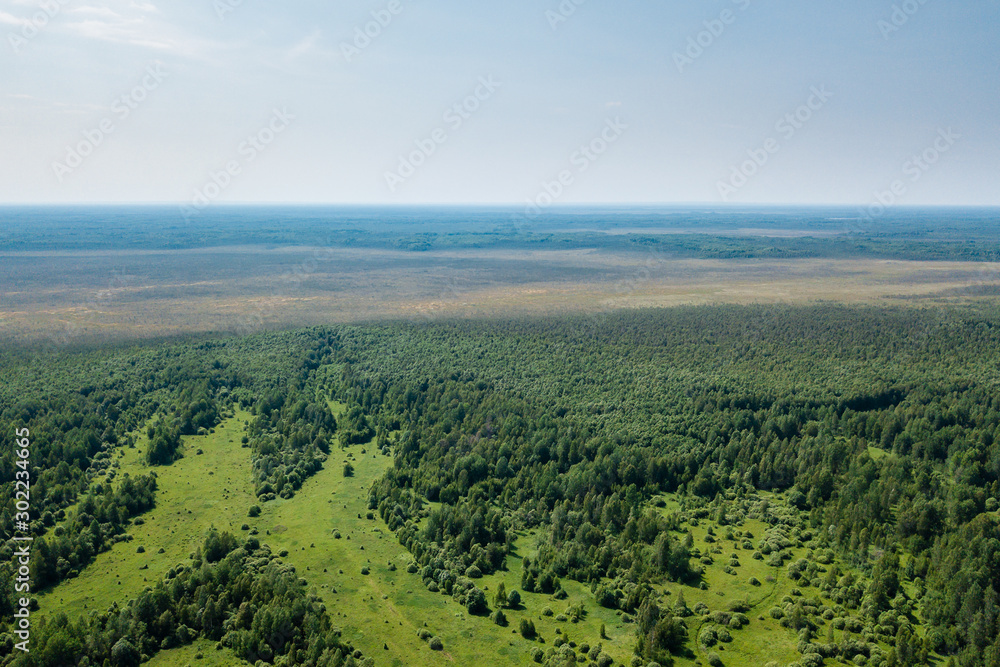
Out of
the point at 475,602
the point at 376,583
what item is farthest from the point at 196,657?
the point at 475,602

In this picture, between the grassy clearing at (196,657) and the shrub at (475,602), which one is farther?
the shrub at (475,602)

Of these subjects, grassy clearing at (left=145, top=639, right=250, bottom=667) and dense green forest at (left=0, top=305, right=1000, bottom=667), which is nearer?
grassy clearing at (left=145, top=639, right=250, bottom=667)

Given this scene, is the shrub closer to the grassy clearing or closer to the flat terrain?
the flat terrain

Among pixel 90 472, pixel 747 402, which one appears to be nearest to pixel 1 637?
pixel 90 472

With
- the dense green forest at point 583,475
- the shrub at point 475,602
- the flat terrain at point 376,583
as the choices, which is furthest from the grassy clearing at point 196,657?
the shrub at point 475,602

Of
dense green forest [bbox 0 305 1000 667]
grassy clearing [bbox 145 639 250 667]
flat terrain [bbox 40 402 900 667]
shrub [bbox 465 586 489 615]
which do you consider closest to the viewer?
grassy clearing [bbox 145 639 250 667]

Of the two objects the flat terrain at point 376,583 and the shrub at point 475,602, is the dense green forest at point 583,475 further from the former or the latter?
the flat terrain at point 376,583

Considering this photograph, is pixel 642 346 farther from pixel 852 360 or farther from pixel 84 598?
pixel 84 598

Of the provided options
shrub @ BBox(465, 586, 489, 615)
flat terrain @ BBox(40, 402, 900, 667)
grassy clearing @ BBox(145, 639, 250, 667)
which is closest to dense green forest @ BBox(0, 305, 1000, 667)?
shrub @ BBox(465, 586, 489, 615)

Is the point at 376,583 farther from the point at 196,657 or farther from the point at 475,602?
the point at 196,657
